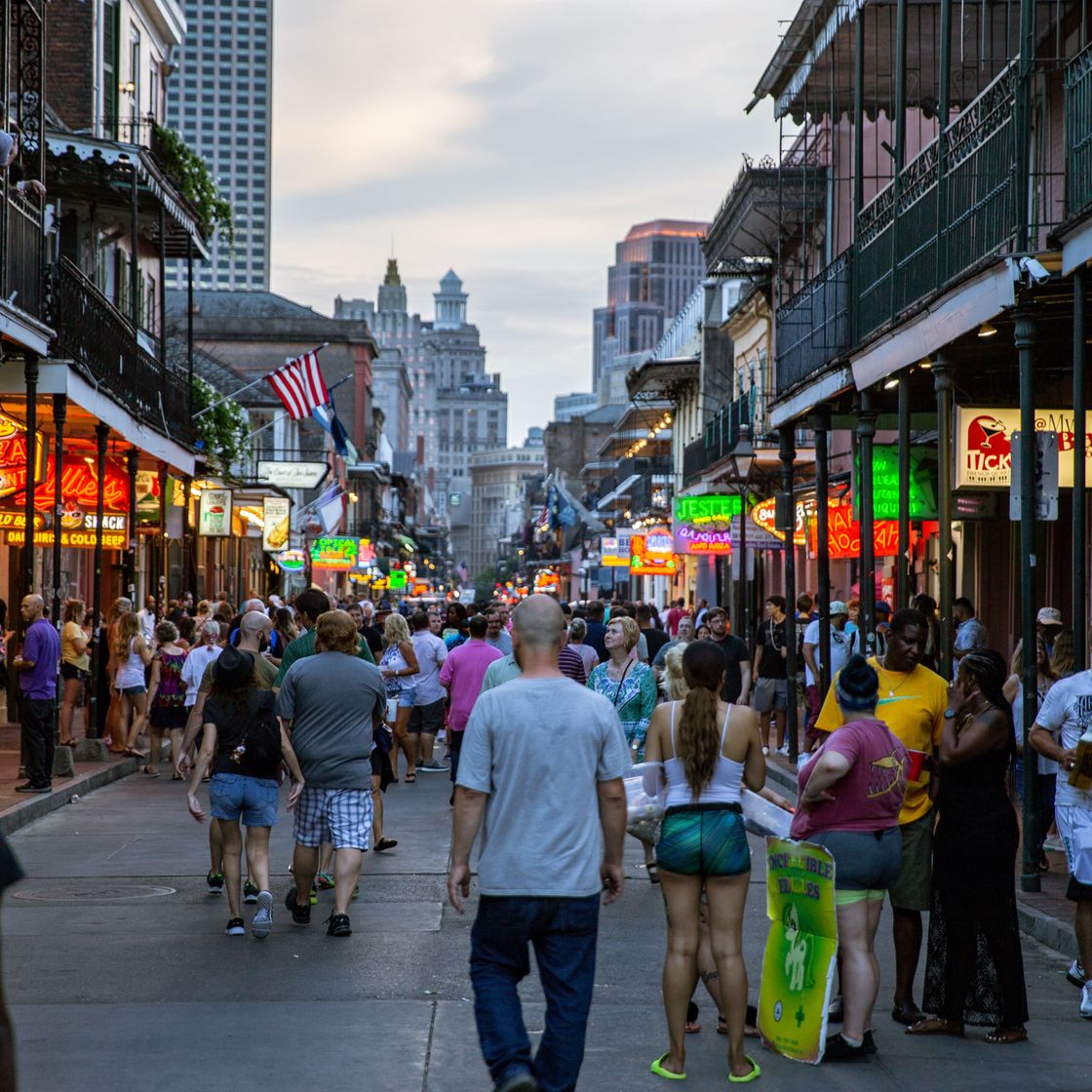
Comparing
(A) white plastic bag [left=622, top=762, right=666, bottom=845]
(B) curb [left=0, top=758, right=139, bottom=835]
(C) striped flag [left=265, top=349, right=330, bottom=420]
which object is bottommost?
(B) curb [left=0, top=758, right=139, bottom=835]

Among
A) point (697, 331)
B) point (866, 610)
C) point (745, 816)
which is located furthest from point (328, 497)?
point (745, 816)

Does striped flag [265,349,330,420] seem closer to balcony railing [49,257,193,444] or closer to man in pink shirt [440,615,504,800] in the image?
balcony railing [49,257,193,444]

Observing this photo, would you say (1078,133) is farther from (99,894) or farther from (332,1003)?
(99,894)

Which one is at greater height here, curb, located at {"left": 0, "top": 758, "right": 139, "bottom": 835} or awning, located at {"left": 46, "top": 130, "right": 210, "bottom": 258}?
awning, located at {"left": 46, "top": 130, "right": 210, "bottom": 258}

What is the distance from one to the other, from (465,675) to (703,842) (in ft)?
28.5

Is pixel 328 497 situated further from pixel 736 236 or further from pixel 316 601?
pixel 316 601

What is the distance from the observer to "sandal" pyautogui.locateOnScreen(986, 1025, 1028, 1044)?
25.3ft

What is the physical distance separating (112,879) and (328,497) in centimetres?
3518

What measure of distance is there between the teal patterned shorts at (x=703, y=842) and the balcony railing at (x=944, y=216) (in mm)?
5744

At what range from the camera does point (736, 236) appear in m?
31.2


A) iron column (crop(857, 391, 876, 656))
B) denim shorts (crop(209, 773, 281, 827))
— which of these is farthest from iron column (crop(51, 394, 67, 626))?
iron column (crop(857, 391, 876, 656))

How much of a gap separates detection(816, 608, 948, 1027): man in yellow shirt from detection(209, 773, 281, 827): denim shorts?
11.9 feet

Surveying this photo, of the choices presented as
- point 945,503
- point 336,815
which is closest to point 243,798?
point 336,815

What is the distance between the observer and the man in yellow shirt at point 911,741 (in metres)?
7.90
